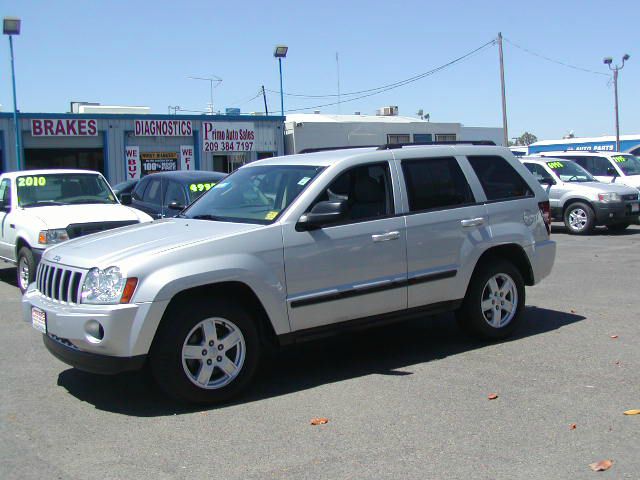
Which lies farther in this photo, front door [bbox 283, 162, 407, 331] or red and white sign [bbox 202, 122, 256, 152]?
red and white sign [bbox 202, 122, 256, 152]

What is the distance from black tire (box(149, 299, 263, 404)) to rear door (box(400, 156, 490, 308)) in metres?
1.64

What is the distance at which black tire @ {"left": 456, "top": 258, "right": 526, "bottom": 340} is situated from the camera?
6.96 m

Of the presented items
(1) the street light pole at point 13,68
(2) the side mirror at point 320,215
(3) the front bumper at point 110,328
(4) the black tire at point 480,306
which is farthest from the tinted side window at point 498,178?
(1) the street light pole at point 13,68

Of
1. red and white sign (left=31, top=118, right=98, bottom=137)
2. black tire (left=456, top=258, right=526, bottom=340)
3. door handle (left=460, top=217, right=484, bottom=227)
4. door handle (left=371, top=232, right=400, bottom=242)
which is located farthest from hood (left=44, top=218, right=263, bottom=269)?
red and white sign (left=31, top=118, right=98, bottom=137)

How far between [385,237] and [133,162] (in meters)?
25.1

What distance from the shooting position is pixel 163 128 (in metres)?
30.4

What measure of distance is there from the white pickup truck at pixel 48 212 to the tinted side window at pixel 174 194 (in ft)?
4.22

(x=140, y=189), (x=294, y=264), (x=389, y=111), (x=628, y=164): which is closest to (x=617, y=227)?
(x=628, y=164)

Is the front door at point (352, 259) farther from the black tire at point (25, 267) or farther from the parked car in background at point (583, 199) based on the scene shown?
the parked car in background at point (583, 199)

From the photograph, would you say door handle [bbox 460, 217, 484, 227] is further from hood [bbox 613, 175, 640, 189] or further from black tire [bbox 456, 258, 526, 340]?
hood [bbox 613, 175, 640, 189]

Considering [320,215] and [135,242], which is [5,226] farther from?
[320,215]

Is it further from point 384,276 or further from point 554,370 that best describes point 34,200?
point 554,370

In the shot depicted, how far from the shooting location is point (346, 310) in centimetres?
607

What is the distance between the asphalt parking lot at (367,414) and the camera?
14.3 ft
